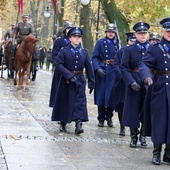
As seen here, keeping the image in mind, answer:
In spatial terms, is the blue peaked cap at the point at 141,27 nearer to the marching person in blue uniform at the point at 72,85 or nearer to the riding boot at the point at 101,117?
the marching person in blue uniform at the point at 72,85

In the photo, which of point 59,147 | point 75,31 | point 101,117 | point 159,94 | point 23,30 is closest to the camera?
point 159,94

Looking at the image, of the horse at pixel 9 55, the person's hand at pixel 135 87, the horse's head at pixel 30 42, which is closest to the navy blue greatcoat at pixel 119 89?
the person's hand at pixel 135 87

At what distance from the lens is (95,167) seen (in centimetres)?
916

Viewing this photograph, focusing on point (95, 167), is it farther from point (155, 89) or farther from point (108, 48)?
point (108, 48)

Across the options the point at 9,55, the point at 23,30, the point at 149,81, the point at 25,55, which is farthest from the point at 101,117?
the point at 9,55

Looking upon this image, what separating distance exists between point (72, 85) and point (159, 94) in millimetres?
3113

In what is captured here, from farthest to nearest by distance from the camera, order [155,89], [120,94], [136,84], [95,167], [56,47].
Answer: [56,47] < [120,94] < [136,84] < [155,89] < [95,167]

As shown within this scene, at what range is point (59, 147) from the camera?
10617 mm

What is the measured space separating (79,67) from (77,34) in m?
0.63

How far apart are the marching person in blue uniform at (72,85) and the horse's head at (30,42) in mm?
10628

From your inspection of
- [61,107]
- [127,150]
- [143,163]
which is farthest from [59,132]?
[143,163]

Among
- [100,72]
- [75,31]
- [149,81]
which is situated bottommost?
[100,72]

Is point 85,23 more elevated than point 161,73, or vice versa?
point 161,73

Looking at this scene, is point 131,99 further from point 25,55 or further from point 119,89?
point 25,55
